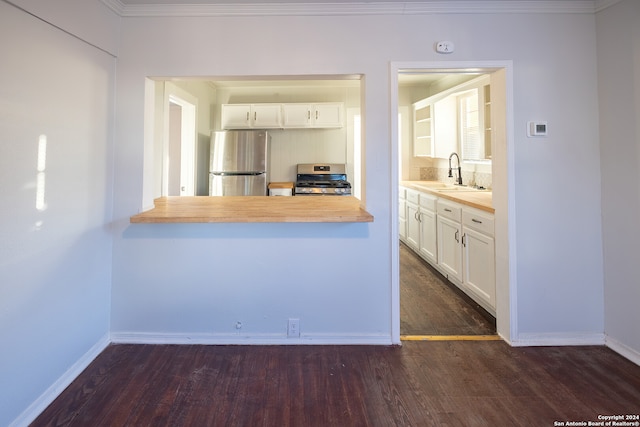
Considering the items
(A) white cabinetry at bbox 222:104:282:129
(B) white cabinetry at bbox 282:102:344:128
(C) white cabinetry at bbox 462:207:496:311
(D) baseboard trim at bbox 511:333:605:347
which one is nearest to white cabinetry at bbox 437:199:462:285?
(C) white cabinetry at bbox 462:207:496:311

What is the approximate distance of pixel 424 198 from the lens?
4.04 meters

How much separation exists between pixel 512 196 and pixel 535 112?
22.8 inches

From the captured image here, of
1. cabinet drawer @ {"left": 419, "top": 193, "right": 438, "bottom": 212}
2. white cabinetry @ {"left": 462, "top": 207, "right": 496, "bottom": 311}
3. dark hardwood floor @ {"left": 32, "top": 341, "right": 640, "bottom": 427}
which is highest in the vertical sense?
cabinet drawer @ {"left": 419, "top": 193, "right": 438, "bottom": 212}

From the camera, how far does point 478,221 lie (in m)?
2.73

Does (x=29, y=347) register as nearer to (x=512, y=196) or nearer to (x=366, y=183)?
(x=366, y=183)

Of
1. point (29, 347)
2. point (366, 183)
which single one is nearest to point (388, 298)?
point (366, 183)

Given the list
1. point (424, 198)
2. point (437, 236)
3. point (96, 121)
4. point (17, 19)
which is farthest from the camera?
point (424, 198)

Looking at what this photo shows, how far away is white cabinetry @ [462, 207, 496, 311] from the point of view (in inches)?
102

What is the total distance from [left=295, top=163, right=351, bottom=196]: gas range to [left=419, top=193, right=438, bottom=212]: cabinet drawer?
1.09 metres

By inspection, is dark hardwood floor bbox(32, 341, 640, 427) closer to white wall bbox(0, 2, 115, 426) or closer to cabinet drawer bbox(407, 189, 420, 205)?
white wall bbox(0, 2, 115, 426)

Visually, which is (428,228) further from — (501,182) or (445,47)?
(445,47)

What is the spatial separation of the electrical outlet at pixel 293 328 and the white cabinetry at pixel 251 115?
323cm

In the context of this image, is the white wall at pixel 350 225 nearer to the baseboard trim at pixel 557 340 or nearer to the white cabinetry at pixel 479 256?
the baseboard trim at pixel 557 340

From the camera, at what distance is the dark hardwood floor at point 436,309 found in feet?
8.45
